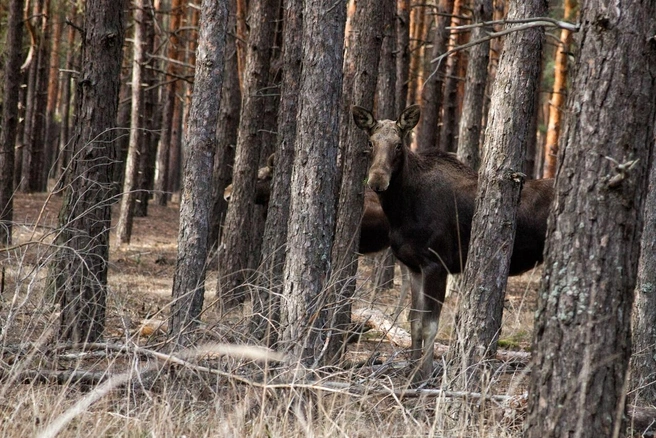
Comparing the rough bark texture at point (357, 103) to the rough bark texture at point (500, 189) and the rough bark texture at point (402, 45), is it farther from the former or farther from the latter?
the rough bark texture at point (402, 45)

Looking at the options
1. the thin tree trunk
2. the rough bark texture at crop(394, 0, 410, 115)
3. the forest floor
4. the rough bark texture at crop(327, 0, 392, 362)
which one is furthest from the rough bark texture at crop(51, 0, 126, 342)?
the thin tree trunk

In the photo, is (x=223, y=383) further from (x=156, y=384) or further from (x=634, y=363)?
(x=634, y=363)

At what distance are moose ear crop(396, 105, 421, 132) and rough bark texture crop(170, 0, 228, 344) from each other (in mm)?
1964

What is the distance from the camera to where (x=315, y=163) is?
626 centimetres

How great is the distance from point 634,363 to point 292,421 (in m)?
3.17

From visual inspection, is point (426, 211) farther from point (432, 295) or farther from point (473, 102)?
point (473, 102)

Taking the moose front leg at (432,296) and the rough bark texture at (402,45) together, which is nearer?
the moose front leg at (432,296)

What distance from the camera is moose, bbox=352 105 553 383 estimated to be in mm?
8539

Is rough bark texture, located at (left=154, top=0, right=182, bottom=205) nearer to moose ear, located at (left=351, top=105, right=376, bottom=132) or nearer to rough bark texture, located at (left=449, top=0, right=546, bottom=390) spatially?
moose ear, located at (left=351, top=105, right=376, bottom=132)

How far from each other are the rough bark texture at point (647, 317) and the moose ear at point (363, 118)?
9.43 ft

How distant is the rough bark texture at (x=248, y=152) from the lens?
1132cm

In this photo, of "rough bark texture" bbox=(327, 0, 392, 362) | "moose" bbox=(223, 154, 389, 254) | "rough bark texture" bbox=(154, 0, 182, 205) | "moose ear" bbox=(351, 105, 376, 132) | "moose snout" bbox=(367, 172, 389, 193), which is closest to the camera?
"moose snout" bbox=(367, 172, 389, 193)

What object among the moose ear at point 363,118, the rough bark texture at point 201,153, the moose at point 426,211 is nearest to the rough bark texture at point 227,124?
the moose at point 426,211

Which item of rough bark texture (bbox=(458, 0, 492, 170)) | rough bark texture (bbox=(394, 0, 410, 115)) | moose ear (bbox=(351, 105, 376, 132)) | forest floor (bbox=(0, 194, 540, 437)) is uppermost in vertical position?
rough bark texture (bbox=(394, 0, 410, 115))
